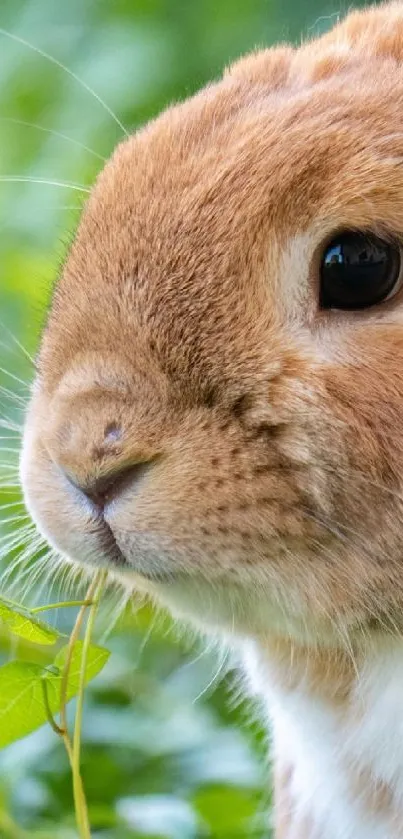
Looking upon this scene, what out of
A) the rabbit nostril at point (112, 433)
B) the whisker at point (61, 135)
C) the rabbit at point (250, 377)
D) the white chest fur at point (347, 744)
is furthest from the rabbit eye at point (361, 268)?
the whisker at point (61, 135)

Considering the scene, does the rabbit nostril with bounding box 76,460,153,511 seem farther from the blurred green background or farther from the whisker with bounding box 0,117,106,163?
the whisker with bounding box 0,117,106,163

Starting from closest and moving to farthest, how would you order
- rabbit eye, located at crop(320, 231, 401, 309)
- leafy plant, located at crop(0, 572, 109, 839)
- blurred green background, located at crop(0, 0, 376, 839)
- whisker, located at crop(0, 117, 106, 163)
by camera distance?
rabbit eye, located at crop(320, 231, 401, 309), leafy plant, located at crop(0, 572, 109, 839), blurred green background, located at crop(0, 0, 376, 839), whisker, located at crop(0, 117, 106, 163)

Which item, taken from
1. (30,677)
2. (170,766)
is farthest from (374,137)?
(170,766)

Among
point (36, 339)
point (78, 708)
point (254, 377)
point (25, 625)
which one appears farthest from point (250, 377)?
point (36, 339)

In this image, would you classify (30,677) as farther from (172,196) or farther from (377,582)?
(172,196)

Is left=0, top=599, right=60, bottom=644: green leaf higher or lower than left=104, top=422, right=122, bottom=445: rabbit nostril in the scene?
lower

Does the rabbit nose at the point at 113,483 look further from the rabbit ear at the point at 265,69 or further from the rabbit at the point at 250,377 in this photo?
the rabbit ear at the point at 265,69

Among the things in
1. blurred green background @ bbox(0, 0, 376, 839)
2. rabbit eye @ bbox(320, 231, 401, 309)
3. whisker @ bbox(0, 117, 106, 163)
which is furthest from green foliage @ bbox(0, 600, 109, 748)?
whisker @ bbox(0, 117, 106, 163)
